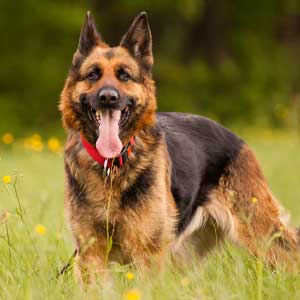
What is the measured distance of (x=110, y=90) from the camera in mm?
5027

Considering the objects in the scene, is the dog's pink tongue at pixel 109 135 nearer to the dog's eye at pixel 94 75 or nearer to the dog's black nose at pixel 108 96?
the dog's black nose at pixel 108 96

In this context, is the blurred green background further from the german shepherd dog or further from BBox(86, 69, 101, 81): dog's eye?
BBox(86, 69, 101, 81): dog's eye

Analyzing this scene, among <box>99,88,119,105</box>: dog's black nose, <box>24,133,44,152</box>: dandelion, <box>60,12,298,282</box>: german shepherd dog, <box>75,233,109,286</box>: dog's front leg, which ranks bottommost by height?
<box>24,133,44,152</box>: dandelion

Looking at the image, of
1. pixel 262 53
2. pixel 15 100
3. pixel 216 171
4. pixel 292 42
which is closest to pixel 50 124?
pixel 15 100

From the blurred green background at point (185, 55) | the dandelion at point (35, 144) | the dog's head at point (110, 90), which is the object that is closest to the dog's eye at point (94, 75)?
the dog's head at point (110, 90)

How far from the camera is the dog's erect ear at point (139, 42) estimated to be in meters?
5.46

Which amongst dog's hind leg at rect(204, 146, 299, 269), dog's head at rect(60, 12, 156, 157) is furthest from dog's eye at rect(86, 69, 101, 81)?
dog's hind leg at rect(204, 146, 299, 269)

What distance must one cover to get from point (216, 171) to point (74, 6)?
652 inches

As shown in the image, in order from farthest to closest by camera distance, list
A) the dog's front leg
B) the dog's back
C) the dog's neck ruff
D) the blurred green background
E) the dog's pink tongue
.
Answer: the blurred green background, the dog's back, the dog's neck ruff, the dog's pink tongue, the dog's front leg

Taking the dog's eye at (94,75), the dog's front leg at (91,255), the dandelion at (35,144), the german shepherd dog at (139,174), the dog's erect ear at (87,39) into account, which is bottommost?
the dandelion at (35,144)

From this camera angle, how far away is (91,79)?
5262mm

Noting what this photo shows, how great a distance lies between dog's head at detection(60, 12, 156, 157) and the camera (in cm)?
514

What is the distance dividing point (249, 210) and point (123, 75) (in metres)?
1.47

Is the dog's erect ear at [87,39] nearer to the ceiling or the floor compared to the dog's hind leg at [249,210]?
nearer to the ceiling
